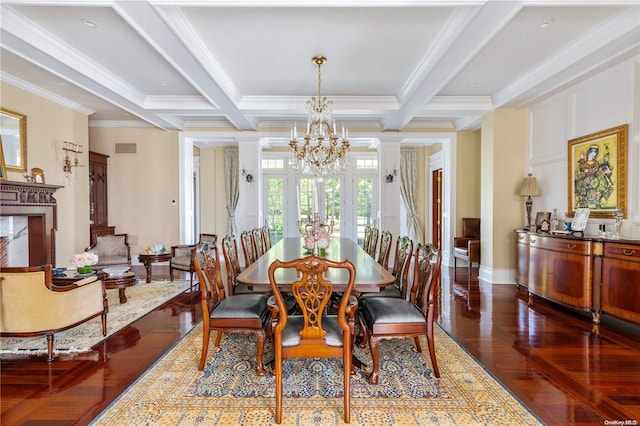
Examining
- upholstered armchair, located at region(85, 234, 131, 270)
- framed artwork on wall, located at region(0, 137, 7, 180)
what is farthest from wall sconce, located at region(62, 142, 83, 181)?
upholstered armchair, located at region(85, 234, 131, 270)

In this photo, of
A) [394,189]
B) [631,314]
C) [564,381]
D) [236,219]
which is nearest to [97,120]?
[236,219]

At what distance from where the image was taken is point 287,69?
411 centimetres

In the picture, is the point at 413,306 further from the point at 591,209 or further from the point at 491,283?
the point at 491,283

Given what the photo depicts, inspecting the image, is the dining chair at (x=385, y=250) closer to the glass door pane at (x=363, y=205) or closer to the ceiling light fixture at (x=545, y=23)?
the ceiling light fixture at (x=545, y=23)

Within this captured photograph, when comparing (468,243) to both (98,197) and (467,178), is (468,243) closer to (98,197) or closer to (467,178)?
(467,178)

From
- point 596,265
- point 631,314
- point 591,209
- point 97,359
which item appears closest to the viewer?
point 97,359

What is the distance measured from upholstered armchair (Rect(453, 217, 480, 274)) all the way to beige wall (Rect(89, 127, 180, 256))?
556 centimetres

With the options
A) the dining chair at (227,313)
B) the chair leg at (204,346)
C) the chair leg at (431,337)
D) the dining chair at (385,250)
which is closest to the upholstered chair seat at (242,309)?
the dining chair at (227,313)

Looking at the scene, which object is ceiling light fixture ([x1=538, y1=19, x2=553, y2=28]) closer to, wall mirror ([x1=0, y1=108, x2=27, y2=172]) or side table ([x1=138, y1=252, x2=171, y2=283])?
side table ([x1=138, y1=252, x2=171, y2=283])

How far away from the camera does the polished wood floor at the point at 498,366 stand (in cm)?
199

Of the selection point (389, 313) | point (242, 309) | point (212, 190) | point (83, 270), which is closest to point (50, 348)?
point (83, 270)

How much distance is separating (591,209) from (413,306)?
9.81 ft

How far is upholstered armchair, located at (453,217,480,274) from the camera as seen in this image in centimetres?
558

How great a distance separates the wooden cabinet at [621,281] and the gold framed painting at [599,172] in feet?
2.07
